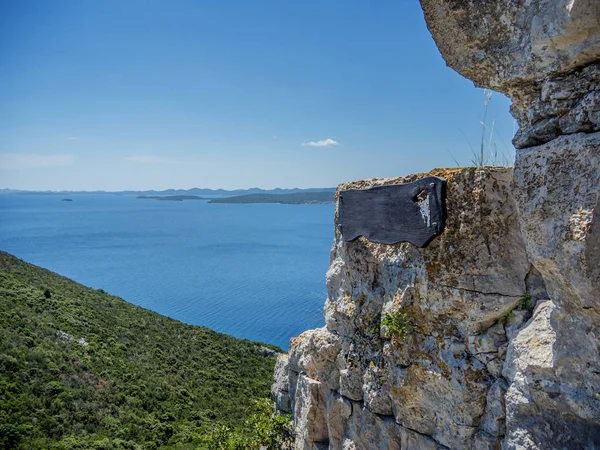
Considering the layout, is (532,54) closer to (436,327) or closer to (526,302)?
(526,302)

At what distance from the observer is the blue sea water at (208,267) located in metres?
47.4

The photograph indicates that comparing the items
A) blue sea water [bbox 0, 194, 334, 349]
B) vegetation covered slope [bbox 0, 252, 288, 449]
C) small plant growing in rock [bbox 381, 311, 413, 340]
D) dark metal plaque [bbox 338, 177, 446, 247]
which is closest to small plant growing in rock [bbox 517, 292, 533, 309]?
dark metal plaque [bbox 338, 177, 446, 247]

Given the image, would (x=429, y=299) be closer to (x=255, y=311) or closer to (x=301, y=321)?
(x=301, y=321)

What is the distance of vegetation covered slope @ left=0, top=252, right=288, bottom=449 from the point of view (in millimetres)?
14031

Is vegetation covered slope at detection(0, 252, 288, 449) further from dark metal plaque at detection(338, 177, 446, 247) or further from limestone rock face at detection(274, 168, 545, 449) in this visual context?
dark metal plaque at detection(338, 177, 446, 247)

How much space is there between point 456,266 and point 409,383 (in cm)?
126

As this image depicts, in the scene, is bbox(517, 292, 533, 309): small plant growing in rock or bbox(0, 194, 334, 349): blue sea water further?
bbox(0, 194, 334, 349): blue sea water

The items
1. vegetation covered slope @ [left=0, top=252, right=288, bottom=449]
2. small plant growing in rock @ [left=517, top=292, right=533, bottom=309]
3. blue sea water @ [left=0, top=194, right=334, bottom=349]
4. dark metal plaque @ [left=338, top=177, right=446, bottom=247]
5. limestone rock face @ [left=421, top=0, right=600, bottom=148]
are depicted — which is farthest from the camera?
blue sea water @ [left=0, top=194, right=334, bottom=349]

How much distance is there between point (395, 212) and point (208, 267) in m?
72.7

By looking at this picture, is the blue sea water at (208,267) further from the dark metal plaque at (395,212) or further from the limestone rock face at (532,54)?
the limestone rock face at (532,54)

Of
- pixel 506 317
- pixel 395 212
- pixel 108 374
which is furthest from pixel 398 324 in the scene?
pixel 108 374

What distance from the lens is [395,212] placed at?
442cm

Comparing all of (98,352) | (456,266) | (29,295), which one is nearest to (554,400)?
(456,266)

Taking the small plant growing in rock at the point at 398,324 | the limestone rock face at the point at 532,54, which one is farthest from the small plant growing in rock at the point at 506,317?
the limestone rock face at the point at 532,54
